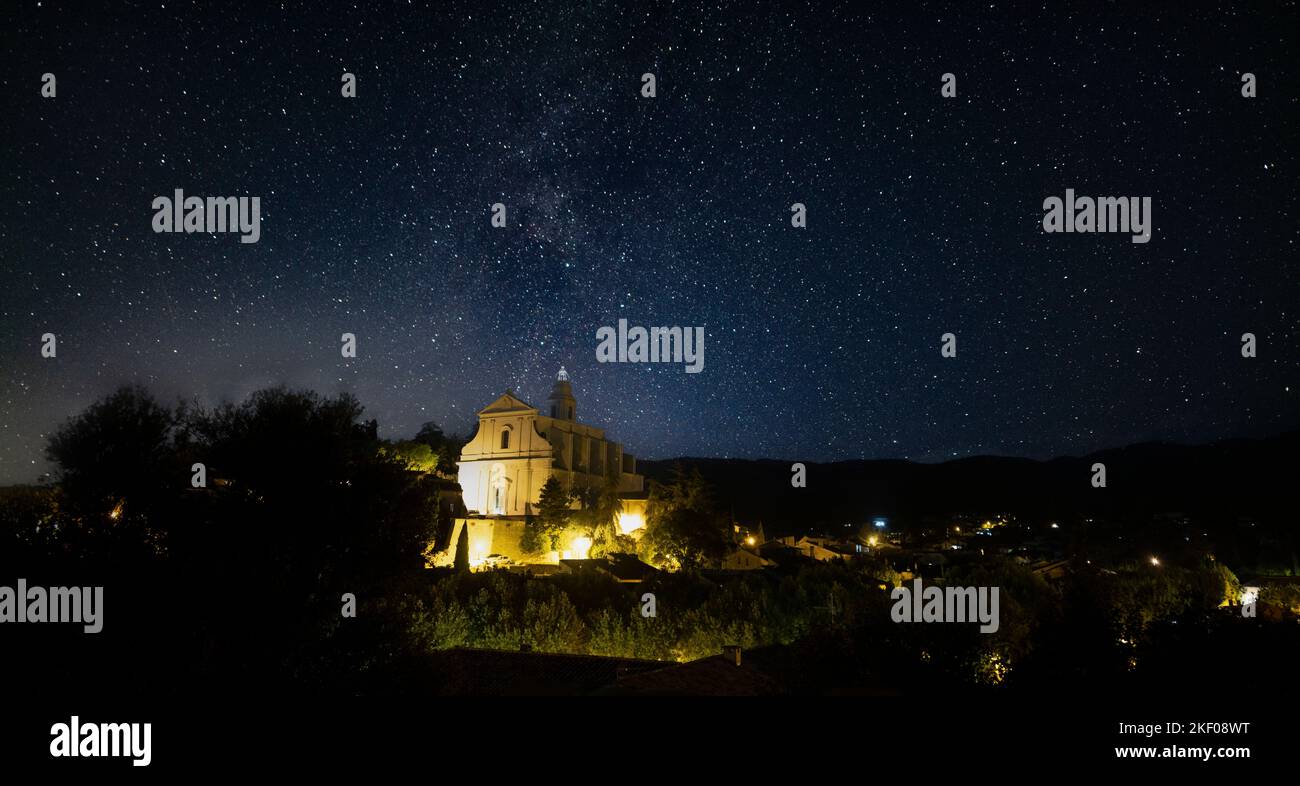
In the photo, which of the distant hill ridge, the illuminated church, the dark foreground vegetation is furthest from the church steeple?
the dark foreground vegetation

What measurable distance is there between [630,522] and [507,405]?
15.8m

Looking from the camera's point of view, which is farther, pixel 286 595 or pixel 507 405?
pixel 507 405

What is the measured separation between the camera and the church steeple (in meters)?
66.5

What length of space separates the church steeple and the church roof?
5.10 m

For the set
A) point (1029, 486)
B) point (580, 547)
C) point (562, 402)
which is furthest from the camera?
point (1029, 486)

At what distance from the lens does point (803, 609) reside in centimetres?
3284

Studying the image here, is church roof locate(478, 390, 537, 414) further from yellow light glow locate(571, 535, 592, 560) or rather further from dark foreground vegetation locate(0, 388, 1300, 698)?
dark foreground vegetation locate(0, 388, 1300, 698)

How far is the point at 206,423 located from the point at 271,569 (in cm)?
437

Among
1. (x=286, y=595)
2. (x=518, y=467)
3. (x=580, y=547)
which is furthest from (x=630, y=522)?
(x=286, y=595)

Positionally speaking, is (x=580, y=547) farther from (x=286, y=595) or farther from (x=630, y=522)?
(x=286, y=595)

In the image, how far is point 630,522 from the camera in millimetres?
57656

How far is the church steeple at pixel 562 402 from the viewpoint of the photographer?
→ 66.5 m

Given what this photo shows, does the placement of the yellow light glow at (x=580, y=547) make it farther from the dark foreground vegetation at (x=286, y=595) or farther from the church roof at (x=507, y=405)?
the dark foreground vegetation at (x=286, y=595)
